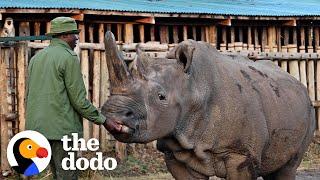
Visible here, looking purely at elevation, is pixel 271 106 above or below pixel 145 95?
below

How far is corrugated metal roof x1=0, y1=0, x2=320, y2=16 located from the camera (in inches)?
476

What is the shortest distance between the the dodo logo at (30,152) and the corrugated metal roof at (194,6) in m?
4.56

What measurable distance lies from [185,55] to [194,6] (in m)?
8.67

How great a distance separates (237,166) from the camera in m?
6.66

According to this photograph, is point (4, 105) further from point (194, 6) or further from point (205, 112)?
point (194, 6)

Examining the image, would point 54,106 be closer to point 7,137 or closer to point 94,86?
point 7,137

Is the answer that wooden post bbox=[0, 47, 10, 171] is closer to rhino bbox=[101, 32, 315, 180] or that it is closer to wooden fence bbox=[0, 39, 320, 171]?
wooden fence bbox=[0, 39, 320, 171]

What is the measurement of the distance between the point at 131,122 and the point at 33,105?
0.91m

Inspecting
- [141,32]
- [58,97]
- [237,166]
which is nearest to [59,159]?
[58,97]

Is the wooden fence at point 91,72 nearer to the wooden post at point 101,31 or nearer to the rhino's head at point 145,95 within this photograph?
the wooden post at point 101,31

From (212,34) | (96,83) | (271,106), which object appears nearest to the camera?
(271,106)

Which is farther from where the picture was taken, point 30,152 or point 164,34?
→ point 164,34

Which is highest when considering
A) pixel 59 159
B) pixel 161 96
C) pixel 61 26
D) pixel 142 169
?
pixel 61 26

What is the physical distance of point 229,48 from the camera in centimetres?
1363
